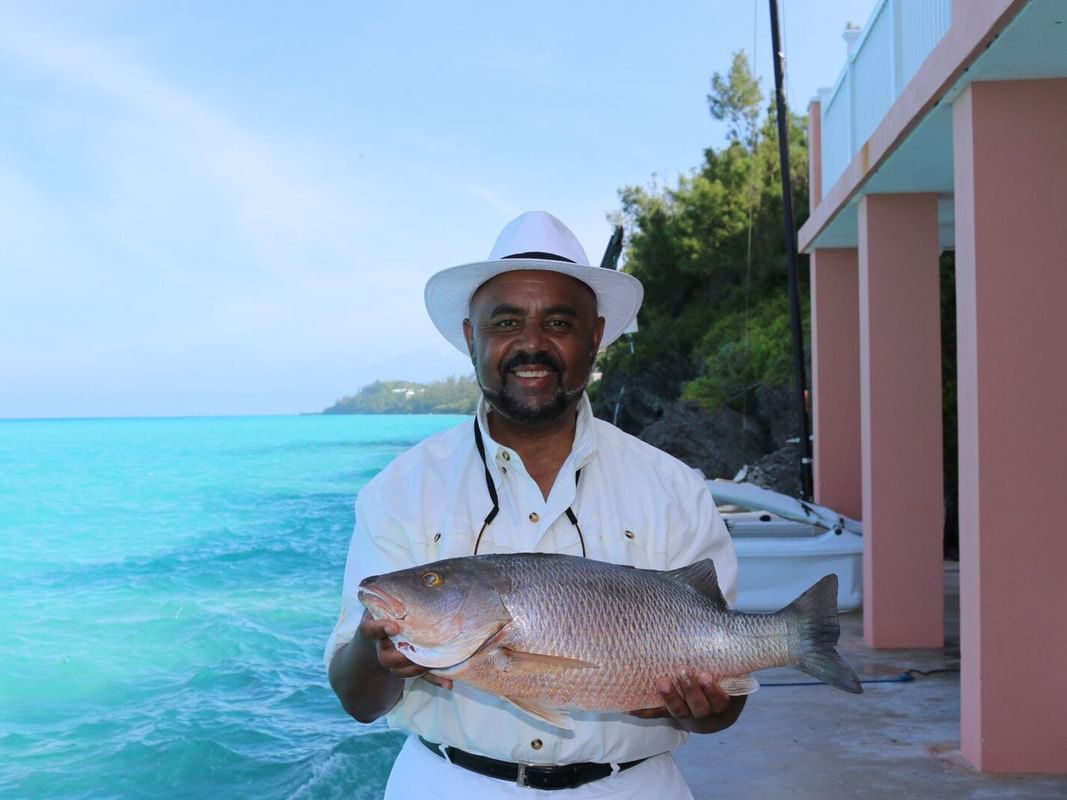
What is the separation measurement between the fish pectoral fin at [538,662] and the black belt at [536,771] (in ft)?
1.15

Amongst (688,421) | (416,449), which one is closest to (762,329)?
(688,421)

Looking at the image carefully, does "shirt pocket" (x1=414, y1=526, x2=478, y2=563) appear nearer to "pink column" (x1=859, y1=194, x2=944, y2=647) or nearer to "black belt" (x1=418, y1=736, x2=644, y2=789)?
"black belt" (x1=418, y1=736, x2=644, y2=789)

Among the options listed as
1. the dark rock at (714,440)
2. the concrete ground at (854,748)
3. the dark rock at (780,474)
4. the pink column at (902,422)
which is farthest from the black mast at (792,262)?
the dark rock at (714,440)

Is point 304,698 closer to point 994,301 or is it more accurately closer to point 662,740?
point 994,301

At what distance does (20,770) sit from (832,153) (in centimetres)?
1168

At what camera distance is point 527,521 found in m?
2.66

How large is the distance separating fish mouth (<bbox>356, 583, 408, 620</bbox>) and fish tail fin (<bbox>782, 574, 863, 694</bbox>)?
959 mm

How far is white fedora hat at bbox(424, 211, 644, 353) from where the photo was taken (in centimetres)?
279

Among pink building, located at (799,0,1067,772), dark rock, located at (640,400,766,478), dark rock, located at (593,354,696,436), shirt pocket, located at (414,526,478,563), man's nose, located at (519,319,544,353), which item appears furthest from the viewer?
dark rock, located at (593,354,696,436)

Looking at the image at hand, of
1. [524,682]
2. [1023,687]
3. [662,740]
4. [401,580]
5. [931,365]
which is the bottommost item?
[1023,687]

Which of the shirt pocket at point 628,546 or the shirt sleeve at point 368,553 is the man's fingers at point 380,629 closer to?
the shirt sleeve at point 368,553

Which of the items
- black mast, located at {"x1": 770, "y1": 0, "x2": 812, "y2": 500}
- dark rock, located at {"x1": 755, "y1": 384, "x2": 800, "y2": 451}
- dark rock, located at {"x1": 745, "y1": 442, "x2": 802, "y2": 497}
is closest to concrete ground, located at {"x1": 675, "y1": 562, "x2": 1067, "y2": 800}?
black mast, located at {"x1": 770, "y1": 0, "x2": 812, "y2": 500}

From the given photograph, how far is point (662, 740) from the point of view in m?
2.55

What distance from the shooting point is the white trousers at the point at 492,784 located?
242 centimetres
